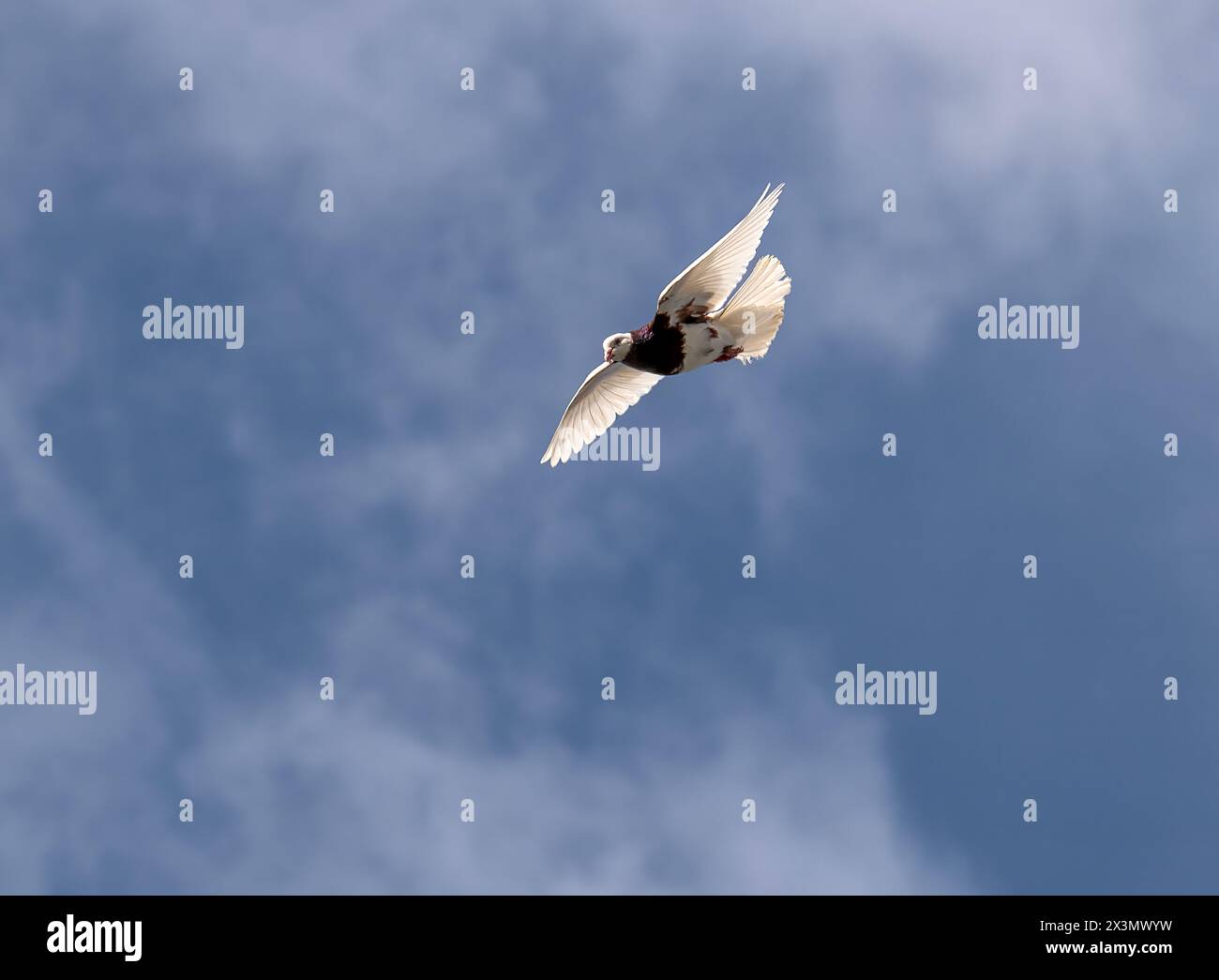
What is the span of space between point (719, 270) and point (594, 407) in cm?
492

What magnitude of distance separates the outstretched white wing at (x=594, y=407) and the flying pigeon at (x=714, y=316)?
0.50 feet

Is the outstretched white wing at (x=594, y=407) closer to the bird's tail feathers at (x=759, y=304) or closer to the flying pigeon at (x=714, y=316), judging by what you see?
the flying pigeon at (x=714, y=316)

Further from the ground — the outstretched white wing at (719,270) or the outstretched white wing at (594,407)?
the outstretched white wing at (719,270)

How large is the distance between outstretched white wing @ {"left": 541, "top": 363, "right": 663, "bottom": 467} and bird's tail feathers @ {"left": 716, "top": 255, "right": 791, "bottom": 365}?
2.57 meters

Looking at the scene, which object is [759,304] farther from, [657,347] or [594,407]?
[594,407]

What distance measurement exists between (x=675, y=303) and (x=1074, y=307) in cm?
1439

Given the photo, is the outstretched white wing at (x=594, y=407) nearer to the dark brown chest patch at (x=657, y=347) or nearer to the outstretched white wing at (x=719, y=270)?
the dark brown chest patch at (x=657, y=347)

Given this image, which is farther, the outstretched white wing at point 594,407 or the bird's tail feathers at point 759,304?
the outstretched white wing at point 594,407

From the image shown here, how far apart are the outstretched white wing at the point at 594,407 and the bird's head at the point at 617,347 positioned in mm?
981

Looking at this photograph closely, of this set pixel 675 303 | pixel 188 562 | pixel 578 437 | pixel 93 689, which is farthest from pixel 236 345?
pixel 675 303

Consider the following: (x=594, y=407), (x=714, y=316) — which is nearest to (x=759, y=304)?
(x=714, y=316)

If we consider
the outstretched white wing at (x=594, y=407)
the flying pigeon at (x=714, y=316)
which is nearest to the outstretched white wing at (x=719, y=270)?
the flying pigeon at (x=714, y=316)

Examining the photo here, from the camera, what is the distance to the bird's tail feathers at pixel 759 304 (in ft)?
84.4

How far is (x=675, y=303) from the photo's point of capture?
25.6 metres
